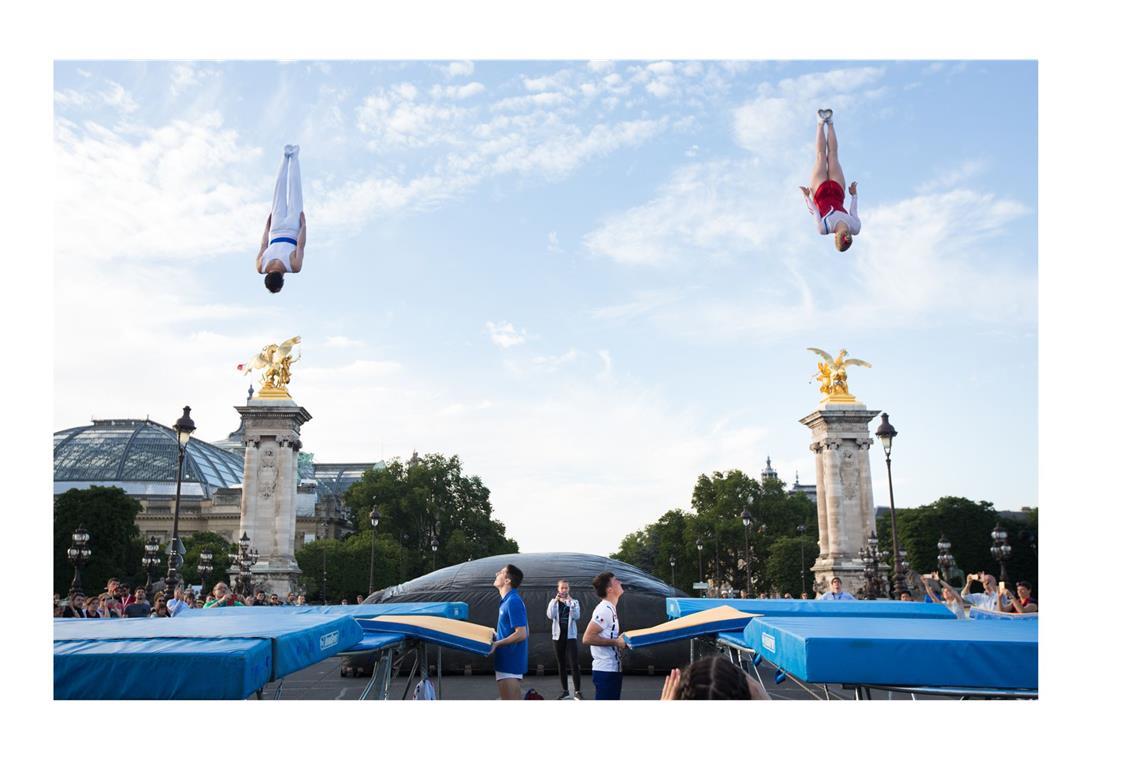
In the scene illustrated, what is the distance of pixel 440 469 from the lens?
7738 centimetres

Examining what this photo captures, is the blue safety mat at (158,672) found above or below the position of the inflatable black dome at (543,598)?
above

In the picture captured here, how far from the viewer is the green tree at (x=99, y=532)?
2329 inches

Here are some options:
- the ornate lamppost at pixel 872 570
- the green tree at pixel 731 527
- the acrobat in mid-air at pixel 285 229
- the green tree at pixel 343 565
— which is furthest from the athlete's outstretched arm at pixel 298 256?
the green tree at pixel 731 527

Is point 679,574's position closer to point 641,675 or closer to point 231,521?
A: point 231,521

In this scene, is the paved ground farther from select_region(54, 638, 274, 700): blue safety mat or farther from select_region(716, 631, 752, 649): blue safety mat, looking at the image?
select_region(54, 638, 274, 700): blue safety mat

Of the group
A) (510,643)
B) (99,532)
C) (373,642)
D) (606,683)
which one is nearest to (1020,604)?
(606,683)

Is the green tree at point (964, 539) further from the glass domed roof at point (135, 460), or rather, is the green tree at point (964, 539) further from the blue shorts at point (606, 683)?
the glass domed roof at point (135, 460)

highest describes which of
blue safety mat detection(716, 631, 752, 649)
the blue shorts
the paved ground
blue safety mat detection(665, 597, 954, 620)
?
blue safety mat detection(716, 631, 752, 649)

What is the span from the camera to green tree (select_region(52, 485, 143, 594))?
194 feet

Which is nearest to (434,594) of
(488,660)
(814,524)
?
(488,660)

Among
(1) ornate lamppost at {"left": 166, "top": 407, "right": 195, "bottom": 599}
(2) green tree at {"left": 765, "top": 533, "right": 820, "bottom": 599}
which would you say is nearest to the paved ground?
(1) ornate lamppost at {"left": 166, "top": 407, "right": 195, "bottom": 599}

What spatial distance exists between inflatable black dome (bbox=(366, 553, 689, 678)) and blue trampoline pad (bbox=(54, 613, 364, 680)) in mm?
8397

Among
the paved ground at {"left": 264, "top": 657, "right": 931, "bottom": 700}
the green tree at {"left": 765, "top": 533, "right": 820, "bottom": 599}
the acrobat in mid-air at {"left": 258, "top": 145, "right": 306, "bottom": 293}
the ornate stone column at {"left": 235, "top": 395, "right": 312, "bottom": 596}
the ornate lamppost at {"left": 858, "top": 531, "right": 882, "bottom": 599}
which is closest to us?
the acrobat in mid-air at {"left": 258, "top": 145, "right": 306, "bottom": 293}

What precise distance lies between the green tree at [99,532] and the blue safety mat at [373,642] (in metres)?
56.8
